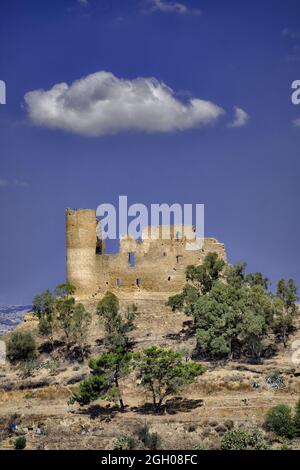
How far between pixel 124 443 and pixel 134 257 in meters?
25.7

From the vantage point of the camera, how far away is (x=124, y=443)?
91.6 ft

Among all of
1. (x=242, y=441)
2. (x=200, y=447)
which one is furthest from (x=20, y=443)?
(x=242, y=441)

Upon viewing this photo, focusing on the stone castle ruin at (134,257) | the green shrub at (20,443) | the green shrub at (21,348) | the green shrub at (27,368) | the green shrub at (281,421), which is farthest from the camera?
the stone castle ruin at (134,257)

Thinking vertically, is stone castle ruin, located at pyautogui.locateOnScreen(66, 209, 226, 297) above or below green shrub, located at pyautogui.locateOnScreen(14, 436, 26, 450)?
above

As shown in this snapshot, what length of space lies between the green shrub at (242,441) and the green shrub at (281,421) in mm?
1150

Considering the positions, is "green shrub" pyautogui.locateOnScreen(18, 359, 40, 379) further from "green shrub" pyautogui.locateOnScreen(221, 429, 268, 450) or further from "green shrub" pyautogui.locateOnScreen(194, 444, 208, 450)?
"green shrub" pyautogui.locateOnScreen(221, 429, 268, 450)

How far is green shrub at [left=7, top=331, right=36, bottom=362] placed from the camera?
44.8 m

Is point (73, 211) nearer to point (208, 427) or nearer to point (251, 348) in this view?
point (251, 348)

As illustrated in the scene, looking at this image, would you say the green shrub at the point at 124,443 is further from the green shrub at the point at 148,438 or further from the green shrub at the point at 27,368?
the green shrub at the point at 27,368

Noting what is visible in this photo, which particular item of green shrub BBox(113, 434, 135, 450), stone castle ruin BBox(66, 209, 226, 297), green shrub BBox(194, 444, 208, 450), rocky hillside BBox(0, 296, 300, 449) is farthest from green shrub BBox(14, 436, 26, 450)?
stone castle ruin BBox(66, 209, 226, 297)

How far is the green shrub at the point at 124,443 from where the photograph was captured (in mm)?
27664

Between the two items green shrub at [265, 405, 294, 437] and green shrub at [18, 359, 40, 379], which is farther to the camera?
green shrub at [18, 359, 40, 379]

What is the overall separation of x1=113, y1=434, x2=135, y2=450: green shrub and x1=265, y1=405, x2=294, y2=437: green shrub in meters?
6.11

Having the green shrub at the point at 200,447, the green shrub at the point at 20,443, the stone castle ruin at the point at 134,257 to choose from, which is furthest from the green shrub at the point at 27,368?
the green shrub at the point at 200,447
